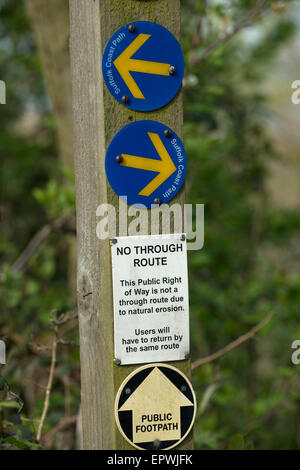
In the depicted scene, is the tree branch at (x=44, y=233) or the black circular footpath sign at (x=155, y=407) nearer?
the black circular footpath sign at (x=155, y=407)

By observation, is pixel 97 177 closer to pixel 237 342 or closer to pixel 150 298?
pixel 150 298

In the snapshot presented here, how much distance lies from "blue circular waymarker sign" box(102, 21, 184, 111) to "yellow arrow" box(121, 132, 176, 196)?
0.10 metres

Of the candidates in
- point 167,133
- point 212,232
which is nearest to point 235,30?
point 167,133

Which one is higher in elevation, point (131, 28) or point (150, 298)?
point (131, 28)

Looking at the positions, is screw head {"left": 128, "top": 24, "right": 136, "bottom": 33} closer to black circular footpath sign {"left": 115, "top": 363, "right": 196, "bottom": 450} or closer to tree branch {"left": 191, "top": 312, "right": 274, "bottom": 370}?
black circular footpath sign {"left": 115, "top": 363, "right": 196, "bottom": 450}

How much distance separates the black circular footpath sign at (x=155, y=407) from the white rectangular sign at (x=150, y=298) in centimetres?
5

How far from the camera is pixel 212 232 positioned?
5266mm

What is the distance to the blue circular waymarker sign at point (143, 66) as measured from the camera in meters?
1.59

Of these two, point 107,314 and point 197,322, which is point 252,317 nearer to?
point 197,322

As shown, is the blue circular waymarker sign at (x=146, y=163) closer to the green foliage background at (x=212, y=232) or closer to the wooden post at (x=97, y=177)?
the wooden post at (x=97, y=177)

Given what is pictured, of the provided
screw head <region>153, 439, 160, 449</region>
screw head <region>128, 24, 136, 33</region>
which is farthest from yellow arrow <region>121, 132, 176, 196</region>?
screw head <region>153, 439, 160, 449</region>

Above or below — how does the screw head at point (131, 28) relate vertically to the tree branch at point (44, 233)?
above

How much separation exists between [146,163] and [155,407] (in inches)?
26.0

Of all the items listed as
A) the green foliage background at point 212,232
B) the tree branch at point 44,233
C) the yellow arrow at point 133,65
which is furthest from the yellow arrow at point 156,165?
the tree branch at point 44,233
